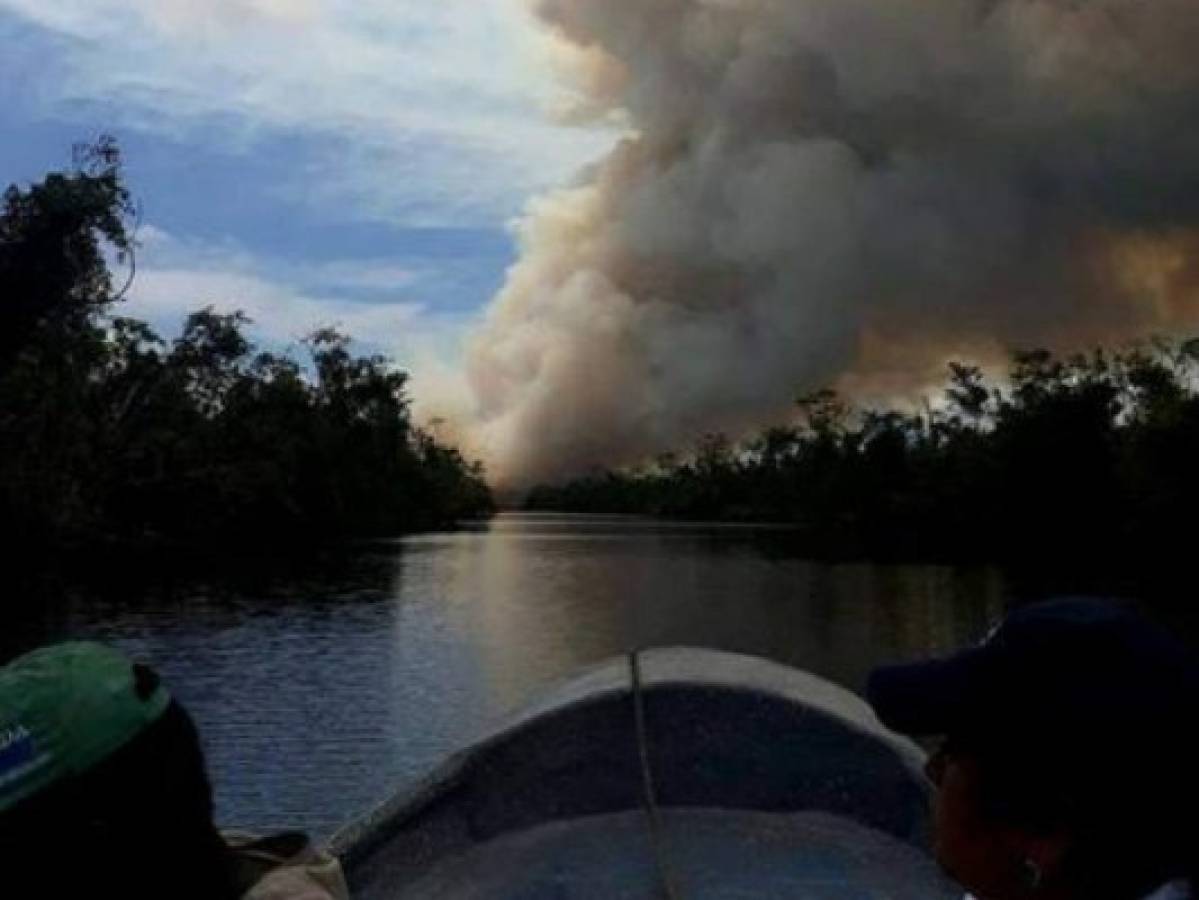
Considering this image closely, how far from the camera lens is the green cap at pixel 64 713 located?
1.53m

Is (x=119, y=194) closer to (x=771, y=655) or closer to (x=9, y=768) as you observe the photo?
(x=771, y=655)

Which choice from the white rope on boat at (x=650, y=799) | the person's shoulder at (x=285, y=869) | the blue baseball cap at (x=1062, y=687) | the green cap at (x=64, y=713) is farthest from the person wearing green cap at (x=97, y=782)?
the white rope on boat at (x=650, y=799)

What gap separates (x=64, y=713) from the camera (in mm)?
1562

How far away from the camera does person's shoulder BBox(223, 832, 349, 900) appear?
1.84 meters

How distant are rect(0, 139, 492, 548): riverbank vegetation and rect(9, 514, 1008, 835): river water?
17.7 ft

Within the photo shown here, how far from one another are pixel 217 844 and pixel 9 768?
0.84ft

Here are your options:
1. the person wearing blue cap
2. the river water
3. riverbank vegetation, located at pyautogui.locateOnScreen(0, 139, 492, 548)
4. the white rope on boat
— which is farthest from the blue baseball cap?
riverbank vegetation, located at pyautogui.locateOnScreen(0, 139, 492, 548)

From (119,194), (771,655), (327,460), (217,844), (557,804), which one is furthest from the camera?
(327,460)

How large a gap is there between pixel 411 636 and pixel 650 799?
35.2 m

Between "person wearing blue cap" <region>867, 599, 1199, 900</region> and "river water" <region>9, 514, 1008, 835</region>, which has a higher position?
"person wearing blue cap" <region>867, 599, 1199, 900</region>

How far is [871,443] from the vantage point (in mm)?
115375

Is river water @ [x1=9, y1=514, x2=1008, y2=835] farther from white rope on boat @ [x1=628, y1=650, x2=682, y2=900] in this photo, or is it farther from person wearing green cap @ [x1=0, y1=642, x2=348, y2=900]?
person wearing green cap @ [x1=0, y1=642, x2=348, y2=900]

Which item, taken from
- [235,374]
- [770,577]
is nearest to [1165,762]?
[770,577]

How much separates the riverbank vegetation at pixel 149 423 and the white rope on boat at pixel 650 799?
153ft
